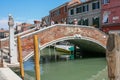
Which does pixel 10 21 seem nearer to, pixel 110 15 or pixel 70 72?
pixel 70 72

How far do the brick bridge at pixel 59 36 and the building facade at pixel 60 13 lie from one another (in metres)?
13.0

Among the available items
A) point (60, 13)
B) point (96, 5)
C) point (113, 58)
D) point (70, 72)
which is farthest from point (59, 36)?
point (60, 13)

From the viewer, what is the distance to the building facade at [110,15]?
19.5m

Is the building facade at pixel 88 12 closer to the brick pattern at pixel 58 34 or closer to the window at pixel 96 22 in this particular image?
the window at pixel 96 22

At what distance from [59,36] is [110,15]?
7.60 meters

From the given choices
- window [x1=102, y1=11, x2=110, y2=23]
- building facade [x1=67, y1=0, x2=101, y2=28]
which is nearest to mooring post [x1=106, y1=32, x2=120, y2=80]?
window [x1=102, y1=11, x2=110, y2=23]

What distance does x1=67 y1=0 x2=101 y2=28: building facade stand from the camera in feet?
72.6

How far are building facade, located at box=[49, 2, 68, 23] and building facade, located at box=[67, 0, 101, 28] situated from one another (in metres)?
1.93

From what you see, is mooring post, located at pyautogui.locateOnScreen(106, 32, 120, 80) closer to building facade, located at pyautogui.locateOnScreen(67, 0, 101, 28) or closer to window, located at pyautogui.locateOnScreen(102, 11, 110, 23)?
window, located at pyautogui.locateOnScreen(102, 11, 110, 23)

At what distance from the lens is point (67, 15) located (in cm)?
2858

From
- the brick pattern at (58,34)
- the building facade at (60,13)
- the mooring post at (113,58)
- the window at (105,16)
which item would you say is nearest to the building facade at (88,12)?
the window at (105,16)

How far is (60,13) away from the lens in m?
31.2

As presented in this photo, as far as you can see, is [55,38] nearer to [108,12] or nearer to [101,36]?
[101,36]

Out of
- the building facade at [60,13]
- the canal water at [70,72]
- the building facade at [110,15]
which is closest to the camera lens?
the canal water at [70,72]
